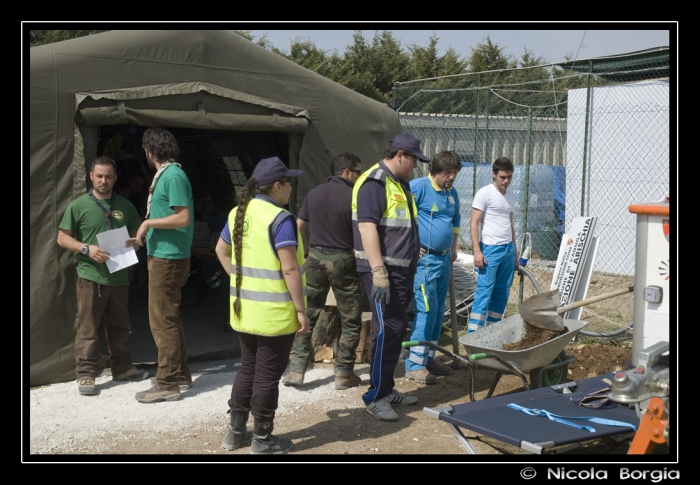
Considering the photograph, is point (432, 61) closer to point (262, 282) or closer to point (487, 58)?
point (487, 58)

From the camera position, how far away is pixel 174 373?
5773 mm

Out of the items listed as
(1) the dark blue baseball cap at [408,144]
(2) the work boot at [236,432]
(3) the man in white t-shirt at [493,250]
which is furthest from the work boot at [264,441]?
(3) the man in white t-shirt at [493,250]

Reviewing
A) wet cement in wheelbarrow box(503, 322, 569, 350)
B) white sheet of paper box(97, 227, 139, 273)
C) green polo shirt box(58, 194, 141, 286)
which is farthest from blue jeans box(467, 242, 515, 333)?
green polo shirt box(58, 194, 141, 286)

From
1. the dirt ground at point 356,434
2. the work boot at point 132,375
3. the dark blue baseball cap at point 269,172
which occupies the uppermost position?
the dark blue baseball cap at point 269,172

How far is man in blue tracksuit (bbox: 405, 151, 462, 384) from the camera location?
6.15 meters

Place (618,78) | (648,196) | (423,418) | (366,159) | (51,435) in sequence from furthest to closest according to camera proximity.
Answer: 1. (618,78)
2. (648,196)
3. (366,159)
4. (423,418)
5. (51,435)

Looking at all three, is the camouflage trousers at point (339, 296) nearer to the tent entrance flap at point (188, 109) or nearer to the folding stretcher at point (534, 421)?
the tent entrance flap at point (188, 109)

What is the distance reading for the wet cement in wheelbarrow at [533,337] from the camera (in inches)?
219

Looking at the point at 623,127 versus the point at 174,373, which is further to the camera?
the point at 623,127

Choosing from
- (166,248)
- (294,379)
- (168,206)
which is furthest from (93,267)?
(294,379)

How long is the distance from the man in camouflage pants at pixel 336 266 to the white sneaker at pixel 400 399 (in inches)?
24.5

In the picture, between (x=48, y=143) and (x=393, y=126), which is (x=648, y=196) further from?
(x=48, y=143)

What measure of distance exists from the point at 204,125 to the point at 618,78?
7.87 metres

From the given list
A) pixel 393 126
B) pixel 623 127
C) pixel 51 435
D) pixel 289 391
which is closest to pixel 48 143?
pixel 51 435
